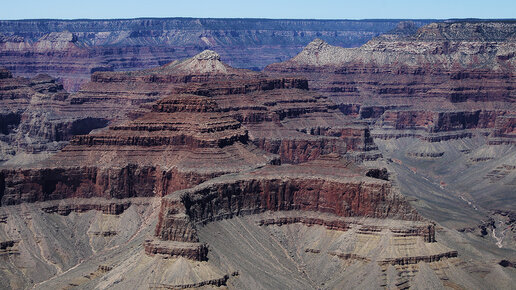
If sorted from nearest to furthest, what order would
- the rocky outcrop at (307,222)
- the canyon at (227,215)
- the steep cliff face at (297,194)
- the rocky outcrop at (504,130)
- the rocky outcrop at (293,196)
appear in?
1. the canyon at (227,215)
2. the rocky outcrop at (293,196)
3. the steep cliff face at (297,194)
4. the rocky outcrop at (307,222)
5. the rocky outcrop at (504,130)

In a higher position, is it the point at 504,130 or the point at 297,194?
the point at 297,194

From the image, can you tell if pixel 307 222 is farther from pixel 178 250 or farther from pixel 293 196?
pixel 178 250

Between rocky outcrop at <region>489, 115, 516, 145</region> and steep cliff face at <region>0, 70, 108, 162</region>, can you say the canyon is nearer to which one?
steep cliff face at <region>0, 70, 108, 162</region>

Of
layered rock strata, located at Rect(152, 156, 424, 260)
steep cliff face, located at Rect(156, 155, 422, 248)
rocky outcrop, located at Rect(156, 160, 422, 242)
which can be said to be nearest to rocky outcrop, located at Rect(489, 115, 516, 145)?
layered rock strata, located at Rect(152, 156, 424, 260)

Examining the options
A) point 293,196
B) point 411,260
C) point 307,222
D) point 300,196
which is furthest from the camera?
point 293,196

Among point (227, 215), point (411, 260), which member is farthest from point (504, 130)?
point (411, 260)

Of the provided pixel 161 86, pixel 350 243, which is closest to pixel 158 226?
pixel 350 243

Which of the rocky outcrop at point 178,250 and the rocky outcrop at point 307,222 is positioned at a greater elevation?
the rocky outcrop at point 178,250

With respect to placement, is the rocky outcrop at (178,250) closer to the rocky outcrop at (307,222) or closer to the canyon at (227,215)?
the canyon at (227,215)

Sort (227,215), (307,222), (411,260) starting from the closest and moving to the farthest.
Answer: (411,260) → (227,215) → (307,222)

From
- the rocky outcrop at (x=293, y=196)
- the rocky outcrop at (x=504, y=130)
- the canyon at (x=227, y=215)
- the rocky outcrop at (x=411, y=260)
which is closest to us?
the canyon at (x=227, y=215)

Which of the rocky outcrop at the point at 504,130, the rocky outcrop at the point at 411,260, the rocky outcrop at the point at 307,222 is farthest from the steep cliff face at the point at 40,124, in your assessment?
the rocky outcrop at the point at 411,260
